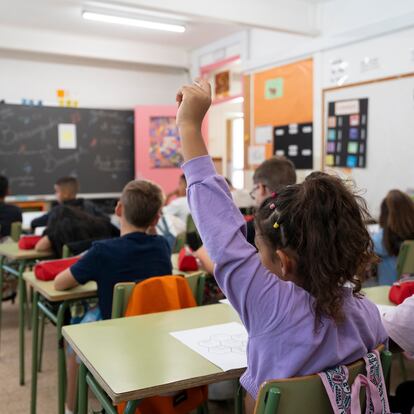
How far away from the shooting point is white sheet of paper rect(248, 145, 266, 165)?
5922mm

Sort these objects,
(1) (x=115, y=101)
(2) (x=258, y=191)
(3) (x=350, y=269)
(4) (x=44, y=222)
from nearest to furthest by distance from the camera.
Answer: (3) (x=350, y=269)
(2) (x=258, y=191)
(4) (x=44, y=222)
(1) (x=115, y=101)

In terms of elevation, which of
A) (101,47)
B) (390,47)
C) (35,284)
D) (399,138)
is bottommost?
(35,284)

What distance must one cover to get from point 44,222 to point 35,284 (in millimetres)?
2110

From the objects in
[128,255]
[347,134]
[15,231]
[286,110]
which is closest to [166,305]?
[128,255]

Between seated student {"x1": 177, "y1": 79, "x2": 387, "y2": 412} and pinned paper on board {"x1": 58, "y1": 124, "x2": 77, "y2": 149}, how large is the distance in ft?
18.9

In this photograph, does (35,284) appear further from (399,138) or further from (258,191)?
(399,138)

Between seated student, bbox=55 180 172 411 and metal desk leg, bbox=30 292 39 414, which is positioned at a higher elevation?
seated student, bbox=55 180 172 411

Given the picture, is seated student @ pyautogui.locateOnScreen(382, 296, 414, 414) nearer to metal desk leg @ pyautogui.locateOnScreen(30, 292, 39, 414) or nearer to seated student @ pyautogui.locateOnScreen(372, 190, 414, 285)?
seated student @ pyautogui.locateOnScreen(372, 190, 414, 285)

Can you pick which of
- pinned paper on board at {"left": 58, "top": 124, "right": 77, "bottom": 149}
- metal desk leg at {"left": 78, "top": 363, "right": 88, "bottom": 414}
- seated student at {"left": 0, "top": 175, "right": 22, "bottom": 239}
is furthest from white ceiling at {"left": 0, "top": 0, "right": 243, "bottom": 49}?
metal desk leg at {"left": 78, "top": 363, "right": 88, "bottom": 414}

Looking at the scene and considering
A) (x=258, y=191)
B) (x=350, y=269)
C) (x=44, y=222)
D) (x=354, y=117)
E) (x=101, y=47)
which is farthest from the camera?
(x=101, y=47)

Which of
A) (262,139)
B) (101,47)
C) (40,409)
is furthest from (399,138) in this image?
(101,47)

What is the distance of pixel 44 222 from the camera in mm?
4348

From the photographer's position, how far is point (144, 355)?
1381 millimetres

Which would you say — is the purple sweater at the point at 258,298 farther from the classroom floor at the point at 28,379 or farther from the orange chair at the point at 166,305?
the classroom floor at the point at 28,379
